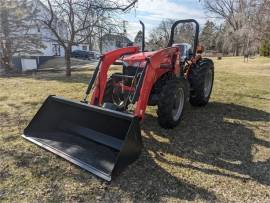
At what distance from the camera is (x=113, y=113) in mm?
3791

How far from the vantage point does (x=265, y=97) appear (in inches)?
332

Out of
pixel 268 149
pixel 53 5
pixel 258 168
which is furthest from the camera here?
pixel 53 5

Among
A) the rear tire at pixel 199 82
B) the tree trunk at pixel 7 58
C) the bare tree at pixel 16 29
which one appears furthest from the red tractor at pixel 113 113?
the tree trunk at pixel 7 58

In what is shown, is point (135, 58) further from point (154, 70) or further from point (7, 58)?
point (7, 58)

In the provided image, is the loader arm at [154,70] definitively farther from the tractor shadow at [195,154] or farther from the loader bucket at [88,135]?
the tractor shadow at [195,154]

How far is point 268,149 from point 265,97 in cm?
443

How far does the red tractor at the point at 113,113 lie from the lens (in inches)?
144

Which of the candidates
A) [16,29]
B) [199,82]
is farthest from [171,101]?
[16,29]

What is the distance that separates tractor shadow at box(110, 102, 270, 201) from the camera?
3.30m

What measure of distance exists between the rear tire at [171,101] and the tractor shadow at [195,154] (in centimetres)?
23

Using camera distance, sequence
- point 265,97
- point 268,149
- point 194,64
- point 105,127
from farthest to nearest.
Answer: point 265,97
point 194,64
point 268,149
point 105,127

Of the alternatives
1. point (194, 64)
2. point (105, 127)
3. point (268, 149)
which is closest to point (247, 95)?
point (194, 64)

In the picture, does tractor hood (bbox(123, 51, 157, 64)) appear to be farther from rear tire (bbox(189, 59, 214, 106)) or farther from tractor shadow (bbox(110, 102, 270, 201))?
rear tire (bbox(189, 59, 214, 106))

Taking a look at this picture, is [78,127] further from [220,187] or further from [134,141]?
[220,187]
